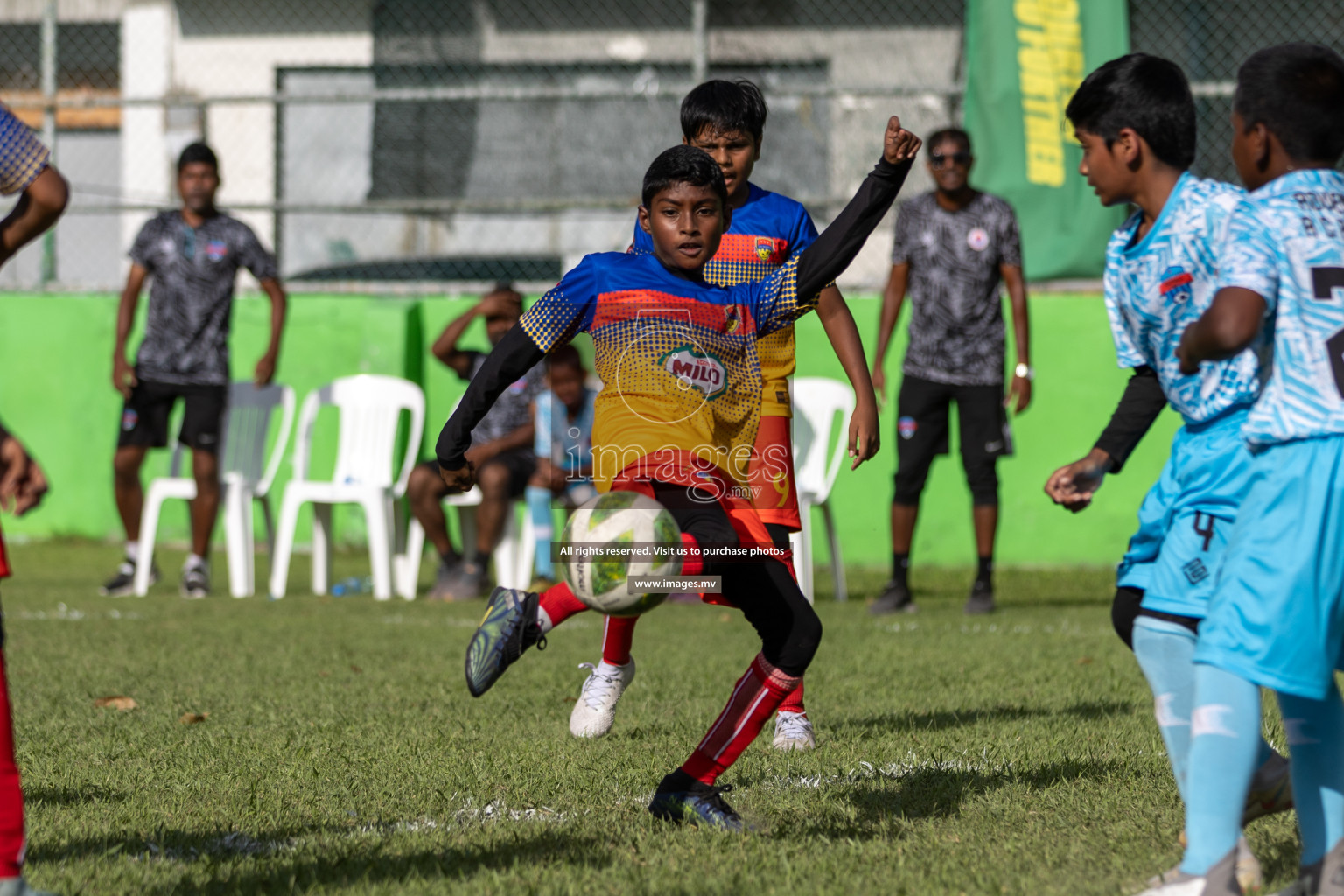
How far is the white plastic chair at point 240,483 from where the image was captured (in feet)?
29.6

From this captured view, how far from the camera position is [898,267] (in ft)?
27.9

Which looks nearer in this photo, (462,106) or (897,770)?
(897,770)

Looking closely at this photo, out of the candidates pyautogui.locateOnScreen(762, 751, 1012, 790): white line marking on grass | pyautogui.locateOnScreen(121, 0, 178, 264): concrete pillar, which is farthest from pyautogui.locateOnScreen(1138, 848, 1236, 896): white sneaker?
pyautogui.locateOnScreen(121, 0, 178, 264): concrete pillar

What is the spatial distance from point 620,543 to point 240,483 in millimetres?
6575

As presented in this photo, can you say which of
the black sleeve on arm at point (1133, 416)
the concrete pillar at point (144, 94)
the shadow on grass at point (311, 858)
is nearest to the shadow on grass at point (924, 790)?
the shadow on grass at point (311, 858)

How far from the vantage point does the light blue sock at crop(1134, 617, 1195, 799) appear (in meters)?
2.79

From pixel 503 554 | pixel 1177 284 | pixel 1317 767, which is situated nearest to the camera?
pixel 1317 767

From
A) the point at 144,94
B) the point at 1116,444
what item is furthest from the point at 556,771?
the point at 144,94

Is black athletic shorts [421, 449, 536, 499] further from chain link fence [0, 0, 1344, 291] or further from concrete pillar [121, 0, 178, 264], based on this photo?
concrete pillar [121, 0, 178, 264]

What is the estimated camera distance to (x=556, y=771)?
12.9ft

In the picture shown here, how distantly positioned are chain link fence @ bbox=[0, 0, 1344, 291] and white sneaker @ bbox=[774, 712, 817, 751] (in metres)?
7.07

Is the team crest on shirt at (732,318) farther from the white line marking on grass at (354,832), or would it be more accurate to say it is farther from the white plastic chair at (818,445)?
the white plastic chair at (818,445)

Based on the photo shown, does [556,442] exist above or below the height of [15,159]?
below

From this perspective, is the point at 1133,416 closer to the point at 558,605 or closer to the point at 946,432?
the point at 558,605
